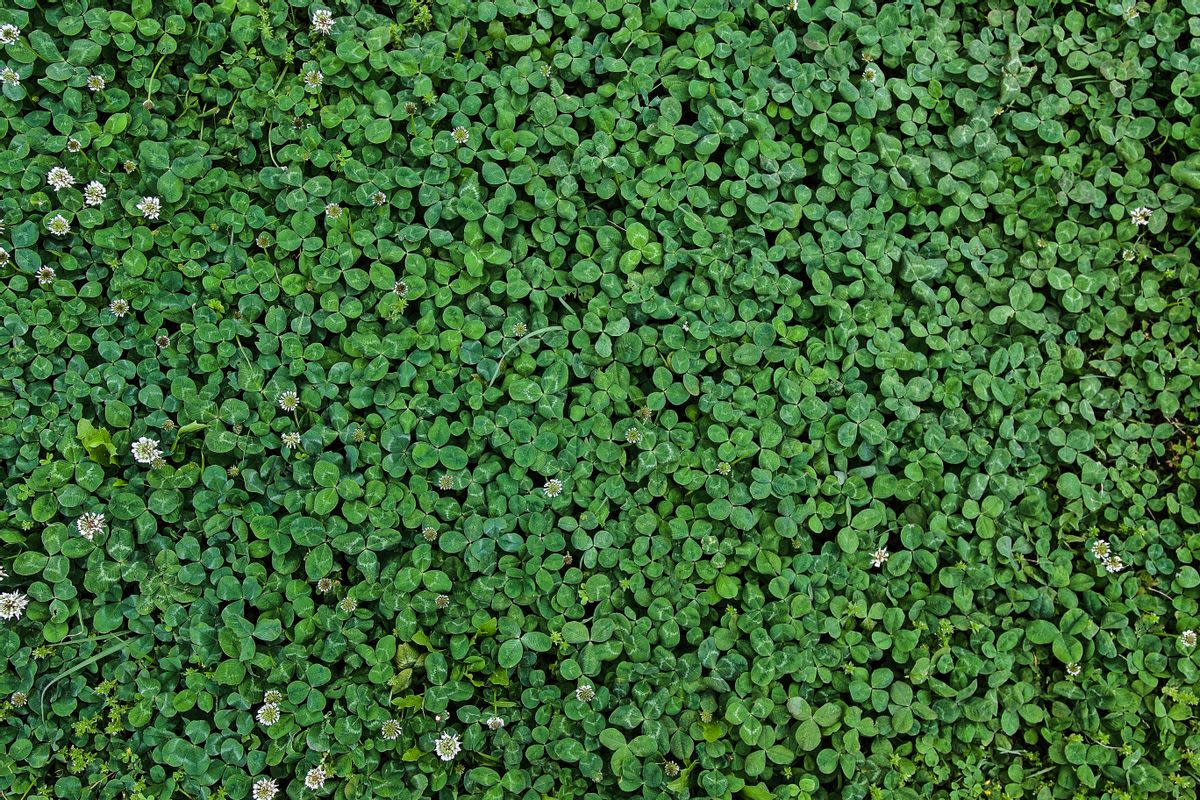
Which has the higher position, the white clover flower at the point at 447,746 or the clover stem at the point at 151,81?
the clover stem at the point at 151,81

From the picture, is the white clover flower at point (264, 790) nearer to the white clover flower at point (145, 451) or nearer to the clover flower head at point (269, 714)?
the clover flower head at point (269, 714)

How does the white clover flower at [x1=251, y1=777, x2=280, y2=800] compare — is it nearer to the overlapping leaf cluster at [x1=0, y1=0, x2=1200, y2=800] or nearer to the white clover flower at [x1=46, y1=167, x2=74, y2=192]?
the overlapping leaf cluster at [x1=0, y1=0, x2=1200, y2=800]

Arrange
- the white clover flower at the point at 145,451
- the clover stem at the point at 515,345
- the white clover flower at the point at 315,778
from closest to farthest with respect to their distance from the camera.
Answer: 1. the white clover flower at the point at 315,778
2. the white clover flower at the point at 145,451
3. the clover stem at the point at 515,345

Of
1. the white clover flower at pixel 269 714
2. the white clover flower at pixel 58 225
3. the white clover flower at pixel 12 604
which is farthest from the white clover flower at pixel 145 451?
the white clover flower at pixel 269 714

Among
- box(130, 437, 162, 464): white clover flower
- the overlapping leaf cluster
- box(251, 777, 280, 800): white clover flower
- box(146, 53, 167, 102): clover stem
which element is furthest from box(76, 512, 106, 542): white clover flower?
box(146, 53, 167, 102): clover stem

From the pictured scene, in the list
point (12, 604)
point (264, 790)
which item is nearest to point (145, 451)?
point (12, 604)

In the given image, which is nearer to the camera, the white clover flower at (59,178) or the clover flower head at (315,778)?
the clover flower head at (315,778)

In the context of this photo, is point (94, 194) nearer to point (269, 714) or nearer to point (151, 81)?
point (151, 81)
